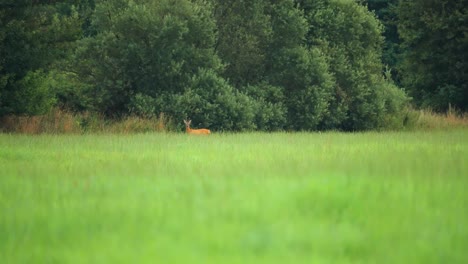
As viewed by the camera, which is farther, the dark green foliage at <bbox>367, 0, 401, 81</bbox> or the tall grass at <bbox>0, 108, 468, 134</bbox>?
the dark green foliage at <bbox>367, 0, 401, 81</bbox>

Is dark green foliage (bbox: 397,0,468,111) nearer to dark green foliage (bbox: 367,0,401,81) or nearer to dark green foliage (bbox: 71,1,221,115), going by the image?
dark green foliage (bbox: 367,0,401,81)

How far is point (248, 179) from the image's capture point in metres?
9.86

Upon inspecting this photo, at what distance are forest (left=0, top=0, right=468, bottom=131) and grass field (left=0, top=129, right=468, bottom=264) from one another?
1751 centimetres

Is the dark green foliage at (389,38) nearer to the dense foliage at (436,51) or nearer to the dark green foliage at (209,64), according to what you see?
the dense foliage at (436,51)

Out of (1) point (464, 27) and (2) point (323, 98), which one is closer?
(2) point (323, 98)

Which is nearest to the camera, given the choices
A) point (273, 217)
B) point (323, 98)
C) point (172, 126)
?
point (273, 217)

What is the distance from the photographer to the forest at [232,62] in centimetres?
2920

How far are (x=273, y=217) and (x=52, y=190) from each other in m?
3.19

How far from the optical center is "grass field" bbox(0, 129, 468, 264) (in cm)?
578

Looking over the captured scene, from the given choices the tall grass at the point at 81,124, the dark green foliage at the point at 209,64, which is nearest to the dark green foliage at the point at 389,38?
the dark green foliage at the point at 209,64

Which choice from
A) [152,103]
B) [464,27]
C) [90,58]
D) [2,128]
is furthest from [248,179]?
[464,27]

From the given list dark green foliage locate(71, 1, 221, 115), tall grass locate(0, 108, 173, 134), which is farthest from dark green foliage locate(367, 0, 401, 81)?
tall grass locate(0, 108, 173, 134)

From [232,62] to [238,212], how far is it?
31.6 meters

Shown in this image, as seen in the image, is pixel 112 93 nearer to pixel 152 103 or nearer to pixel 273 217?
pixel 152 103
